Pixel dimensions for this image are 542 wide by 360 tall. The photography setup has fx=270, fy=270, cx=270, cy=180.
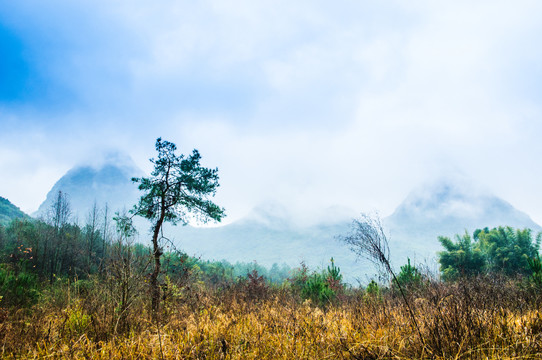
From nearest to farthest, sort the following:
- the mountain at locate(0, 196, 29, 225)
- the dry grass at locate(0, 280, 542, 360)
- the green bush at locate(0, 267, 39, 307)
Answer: the dry grass at locate(0, 280, 542, 360) → the green bush at locate(0, 267, 39, 307) → the mountain at locate(0, 196, 29, 225)

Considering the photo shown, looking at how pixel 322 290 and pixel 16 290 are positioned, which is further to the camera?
pixel 322 290

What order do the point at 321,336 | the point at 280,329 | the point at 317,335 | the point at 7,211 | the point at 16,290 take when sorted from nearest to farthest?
the point at 321,336
the point at 317,335
the point at 280,329
the point at 16,290
the point at 7,211

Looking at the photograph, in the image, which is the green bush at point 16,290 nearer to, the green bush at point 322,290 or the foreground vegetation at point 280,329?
the foreground vegetation at point 280,329

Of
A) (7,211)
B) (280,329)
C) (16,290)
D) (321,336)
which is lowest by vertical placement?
(280,329)

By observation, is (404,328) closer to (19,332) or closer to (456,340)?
(456,340)

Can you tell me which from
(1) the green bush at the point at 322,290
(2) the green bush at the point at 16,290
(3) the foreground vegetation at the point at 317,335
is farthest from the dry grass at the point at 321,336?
(1) the green bush at the point at 322,290

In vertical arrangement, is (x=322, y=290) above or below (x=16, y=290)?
below

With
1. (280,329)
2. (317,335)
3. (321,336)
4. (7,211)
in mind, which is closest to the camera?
(321,336)

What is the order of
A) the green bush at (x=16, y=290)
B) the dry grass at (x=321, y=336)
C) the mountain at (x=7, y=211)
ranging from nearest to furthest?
1. the dry grass at (x=321, y=336)
2. the green bush at (x=16, y=290)
3. the mountain at (x=7, y=211)

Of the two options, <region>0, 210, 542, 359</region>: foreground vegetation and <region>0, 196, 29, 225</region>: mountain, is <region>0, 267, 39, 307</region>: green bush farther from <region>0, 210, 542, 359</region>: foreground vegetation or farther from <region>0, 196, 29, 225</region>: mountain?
<region>0, 196, 29, 225</region>: mountain

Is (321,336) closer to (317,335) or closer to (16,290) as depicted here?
(317,335)

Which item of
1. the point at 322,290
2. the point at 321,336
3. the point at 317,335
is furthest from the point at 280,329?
the point at 322,290

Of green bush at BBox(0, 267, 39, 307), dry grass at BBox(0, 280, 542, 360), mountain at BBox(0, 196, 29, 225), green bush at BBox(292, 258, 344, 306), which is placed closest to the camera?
dry grass at BBox(0, 280, 542, 360)

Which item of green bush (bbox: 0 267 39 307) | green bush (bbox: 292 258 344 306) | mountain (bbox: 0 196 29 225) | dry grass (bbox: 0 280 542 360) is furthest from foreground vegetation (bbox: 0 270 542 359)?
mountain (bbox: 0 196 29 225)
